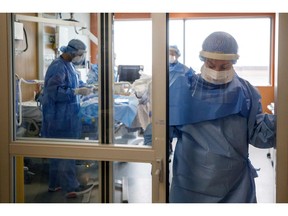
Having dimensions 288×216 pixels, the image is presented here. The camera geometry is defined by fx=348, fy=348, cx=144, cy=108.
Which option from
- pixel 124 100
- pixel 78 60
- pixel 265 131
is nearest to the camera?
pixel 265 131

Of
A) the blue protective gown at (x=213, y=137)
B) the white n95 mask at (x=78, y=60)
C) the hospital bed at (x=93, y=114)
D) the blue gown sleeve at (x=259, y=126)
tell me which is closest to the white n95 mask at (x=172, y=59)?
the blue protective gown at (x=213, y=137)

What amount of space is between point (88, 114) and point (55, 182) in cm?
45

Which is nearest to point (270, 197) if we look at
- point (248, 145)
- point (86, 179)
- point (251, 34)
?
point (248, 145)

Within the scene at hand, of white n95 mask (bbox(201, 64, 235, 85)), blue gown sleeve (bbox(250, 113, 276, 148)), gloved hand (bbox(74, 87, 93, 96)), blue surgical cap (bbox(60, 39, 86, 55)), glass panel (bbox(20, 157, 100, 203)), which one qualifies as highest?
blue surgical cap (bbox(60, 39, 86, 55))

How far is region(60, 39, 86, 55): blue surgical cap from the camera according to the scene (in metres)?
1.86

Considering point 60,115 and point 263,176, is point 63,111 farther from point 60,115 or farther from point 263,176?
point 263,176

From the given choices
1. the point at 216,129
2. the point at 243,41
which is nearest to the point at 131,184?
the point at 216,129

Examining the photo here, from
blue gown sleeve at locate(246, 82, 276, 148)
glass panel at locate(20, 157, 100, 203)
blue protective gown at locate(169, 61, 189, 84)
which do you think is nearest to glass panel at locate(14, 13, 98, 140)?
glass panel at locate(20, 157, 100, 203)

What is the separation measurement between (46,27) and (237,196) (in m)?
1.48

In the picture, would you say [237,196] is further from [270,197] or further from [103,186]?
[103,186]

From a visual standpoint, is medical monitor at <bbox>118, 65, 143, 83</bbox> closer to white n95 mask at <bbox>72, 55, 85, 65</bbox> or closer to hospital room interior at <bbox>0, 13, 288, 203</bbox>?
hospital room interior at <bbox>0, 13, 288, 203</bbox>

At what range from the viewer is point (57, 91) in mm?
1974

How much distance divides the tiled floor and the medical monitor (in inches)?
26.6

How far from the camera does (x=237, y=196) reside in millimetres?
1792
